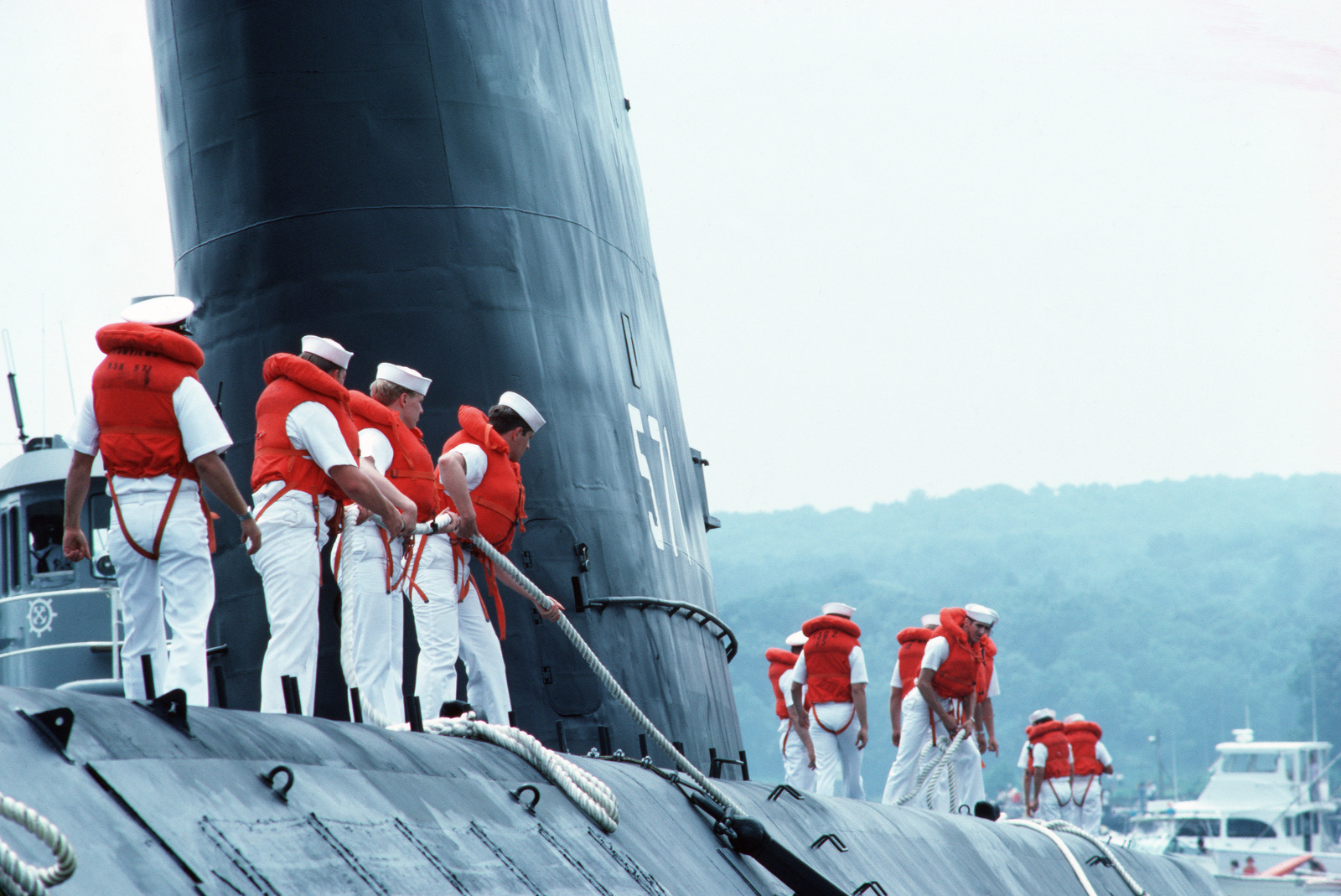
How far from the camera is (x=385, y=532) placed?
6.48 meters

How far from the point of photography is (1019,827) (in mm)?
8688

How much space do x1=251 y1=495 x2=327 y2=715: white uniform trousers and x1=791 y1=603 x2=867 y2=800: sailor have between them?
735 centimetres

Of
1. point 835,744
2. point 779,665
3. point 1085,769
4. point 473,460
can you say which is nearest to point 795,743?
point 835,744

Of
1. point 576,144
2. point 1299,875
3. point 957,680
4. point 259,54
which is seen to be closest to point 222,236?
point 259,54

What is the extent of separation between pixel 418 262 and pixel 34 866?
4685mm

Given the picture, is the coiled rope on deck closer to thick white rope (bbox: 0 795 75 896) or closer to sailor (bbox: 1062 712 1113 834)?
thick white rope (bbox: 0 795 75 896)

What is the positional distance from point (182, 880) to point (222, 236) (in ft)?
15.4

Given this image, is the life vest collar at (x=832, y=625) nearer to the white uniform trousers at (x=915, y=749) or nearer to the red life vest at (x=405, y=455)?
the white uniform trousers at (x=915, y=749)

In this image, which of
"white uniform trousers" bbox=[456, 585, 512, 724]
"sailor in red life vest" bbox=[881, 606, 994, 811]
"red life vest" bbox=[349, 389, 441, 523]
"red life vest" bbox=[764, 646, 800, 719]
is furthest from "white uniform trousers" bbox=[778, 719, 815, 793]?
"red life vest" bbox=[349, 389, 441, 523]

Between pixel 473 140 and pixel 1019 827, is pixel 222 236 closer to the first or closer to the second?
pixel 473 140

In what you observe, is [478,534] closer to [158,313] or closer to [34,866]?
[158,313]

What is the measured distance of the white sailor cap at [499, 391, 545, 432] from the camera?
669 centimetres

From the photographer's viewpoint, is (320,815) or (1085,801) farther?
(1085,801)

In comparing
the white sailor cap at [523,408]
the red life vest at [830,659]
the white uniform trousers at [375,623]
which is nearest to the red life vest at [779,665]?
the red life vest at [830,659]
